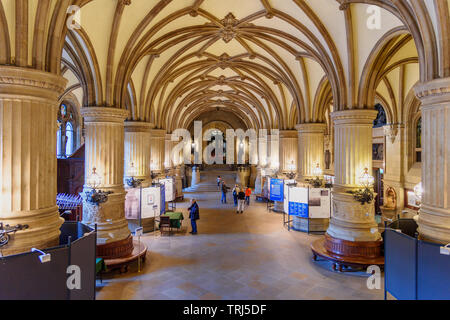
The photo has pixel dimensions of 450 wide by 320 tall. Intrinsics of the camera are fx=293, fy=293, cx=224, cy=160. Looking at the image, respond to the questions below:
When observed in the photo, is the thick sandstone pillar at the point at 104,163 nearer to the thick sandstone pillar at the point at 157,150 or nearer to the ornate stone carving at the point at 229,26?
the ornate stone carving at the point at 229,26

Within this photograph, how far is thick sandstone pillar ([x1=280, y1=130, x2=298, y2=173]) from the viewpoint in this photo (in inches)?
637

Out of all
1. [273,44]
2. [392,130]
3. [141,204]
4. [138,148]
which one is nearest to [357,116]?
[273,44]

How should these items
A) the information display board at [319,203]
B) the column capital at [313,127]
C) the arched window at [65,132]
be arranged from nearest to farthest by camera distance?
the information display board at [319,203] < the column capital at [313,127] < the arched window at [65,132]

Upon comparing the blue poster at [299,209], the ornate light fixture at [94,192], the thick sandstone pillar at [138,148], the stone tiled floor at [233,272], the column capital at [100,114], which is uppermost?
the column capital at [100,114]

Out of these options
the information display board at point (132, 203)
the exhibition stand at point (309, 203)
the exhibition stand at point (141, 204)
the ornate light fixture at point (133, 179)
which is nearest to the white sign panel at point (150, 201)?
the exhibition stand at point (141, 204)

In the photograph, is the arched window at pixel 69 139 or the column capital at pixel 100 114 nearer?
the column capital at pixel 100 114

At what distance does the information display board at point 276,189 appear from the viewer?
590 inches

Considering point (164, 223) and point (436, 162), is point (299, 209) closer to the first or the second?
point (164, 223)

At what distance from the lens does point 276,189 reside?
50.1ft

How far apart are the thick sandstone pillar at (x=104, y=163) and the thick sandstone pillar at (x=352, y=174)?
6386 mm

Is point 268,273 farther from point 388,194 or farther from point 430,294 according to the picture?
point 388,194

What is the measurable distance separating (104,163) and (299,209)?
723cm
